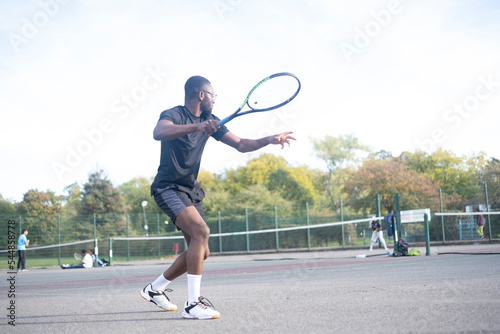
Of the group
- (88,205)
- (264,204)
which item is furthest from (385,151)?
(88,205)

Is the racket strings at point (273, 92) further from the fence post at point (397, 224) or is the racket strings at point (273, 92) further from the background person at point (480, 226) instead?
the background person at point (480, 226)

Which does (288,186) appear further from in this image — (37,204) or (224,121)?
(224,121)

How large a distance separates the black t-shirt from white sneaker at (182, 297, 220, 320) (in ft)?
3.31

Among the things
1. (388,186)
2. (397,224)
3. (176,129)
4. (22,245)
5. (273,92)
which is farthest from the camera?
(388,186)

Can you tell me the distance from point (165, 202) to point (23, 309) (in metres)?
2.18

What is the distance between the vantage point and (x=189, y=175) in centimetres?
473

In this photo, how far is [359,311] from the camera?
4172mm

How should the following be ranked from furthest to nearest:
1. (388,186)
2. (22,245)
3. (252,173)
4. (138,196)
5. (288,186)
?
(138,196), (252,173), (288,186), (388,186), (22,245)

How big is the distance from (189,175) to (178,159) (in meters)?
0.17

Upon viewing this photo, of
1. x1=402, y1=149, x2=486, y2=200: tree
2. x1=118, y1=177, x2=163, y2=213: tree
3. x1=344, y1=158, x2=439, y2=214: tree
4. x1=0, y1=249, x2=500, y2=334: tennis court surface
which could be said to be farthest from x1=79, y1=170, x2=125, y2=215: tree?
x1=0, y1=249, x2=500, y2=334: tennis court surface

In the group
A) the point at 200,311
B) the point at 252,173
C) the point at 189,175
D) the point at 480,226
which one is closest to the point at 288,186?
the point at 252,173

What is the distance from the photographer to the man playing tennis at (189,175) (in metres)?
4.37

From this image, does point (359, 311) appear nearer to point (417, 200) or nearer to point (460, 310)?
point (460, 310)

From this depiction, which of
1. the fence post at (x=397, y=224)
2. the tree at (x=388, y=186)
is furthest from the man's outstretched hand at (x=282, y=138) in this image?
the tree at (x=388, y=186)
